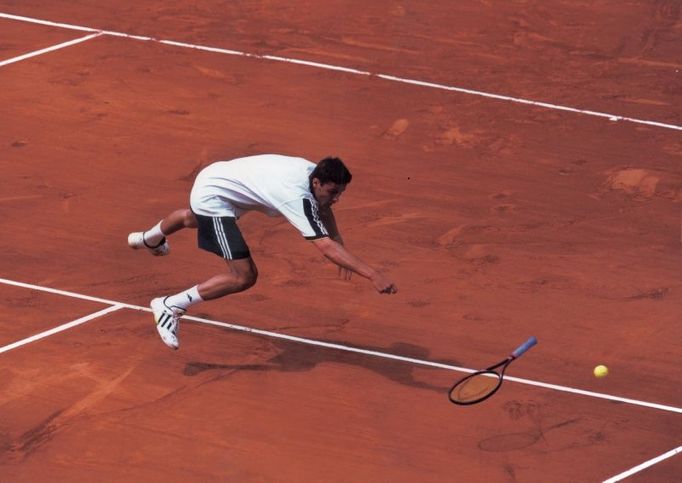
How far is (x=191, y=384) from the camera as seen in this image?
1162 cm

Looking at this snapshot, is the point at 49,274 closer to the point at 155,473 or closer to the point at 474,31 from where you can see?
the point at 155,473

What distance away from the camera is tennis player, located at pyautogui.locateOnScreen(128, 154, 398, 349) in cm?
1103

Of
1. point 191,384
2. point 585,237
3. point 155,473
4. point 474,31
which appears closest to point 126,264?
point 191,384

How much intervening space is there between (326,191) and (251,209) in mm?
929

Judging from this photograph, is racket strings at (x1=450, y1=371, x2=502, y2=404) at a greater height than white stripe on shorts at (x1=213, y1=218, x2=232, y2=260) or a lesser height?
lesser

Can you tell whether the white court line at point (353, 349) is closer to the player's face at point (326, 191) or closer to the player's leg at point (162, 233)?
the player's leg at point (162, 233)

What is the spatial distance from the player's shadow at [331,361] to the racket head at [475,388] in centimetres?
24

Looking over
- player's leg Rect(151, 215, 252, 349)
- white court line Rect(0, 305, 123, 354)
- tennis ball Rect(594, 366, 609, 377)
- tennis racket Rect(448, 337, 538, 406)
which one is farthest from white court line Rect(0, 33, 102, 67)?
tennis ball Rect(594, 366, 609, 377)

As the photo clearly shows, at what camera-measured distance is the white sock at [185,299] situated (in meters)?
11.9

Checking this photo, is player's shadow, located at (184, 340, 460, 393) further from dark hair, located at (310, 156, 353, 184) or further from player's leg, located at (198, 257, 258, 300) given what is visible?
dark hair, located at (310, 156, 353, 184)

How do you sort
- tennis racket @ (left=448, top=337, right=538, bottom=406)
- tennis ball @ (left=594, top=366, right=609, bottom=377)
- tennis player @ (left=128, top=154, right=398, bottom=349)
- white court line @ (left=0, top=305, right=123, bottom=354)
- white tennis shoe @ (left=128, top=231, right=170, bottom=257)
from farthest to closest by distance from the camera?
white tennis shoe @ (left=128, top=231, right=170, bottom=257)
white court line @ (left=0, top=305, right=123, bottom=354)
tennis ball @ (left=594, top=366, right=609, bottom=377)
tennis racket @ (left=448, top=337, right=538, bottom=406)
tennis player @ (left=128, top=154, right=398, bottom=349)

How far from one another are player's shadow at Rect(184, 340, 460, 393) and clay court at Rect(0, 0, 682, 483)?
0.02m

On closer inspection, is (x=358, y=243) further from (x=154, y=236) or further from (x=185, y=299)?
(x=185, y=299)

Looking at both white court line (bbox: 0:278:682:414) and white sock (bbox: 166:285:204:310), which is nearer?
white court line (bbox: 0:278:682:414)
